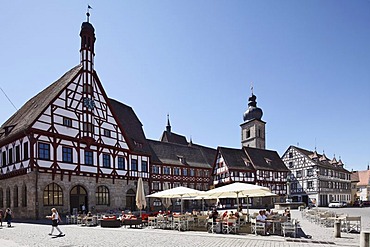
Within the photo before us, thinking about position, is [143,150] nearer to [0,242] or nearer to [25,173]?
[25,173]

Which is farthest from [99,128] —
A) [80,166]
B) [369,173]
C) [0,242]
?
[369,173]

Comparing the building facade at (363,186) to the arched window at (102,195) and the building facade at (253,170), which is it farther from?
the arched window at (102,195)

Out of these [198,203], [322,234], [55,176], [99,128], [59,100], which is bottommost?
[198,203]

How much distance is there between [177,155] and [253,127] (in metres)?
28.4

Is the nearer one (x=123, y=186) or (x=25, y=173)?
(x=25, y=173)

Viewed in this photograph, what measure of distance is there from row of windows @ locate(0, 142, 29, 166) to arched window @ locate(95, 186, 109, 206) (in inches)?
302

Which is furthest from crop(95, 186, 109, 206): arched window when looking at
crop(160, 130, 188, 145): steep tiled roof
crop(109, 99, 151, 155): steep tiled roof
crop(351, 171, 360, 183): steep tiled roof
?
crop(351, 171, 360, 183): steep tiled roof

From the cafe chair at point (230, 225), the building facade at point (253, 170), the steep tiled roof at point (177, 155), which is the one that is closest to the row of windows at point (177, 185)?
the building facade at point (253, 170)

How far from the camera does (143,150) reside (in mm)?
42156

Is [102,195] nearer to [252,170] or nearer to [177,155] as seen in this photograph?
[177,155]

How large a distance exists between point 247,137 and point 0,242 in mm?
65410

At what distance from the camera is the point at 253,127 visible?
75000 mm

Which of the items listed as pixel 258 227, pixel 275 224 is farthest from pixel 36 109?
pixel 275 224

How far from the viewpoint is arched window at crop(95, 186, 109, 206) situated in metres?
33.9
